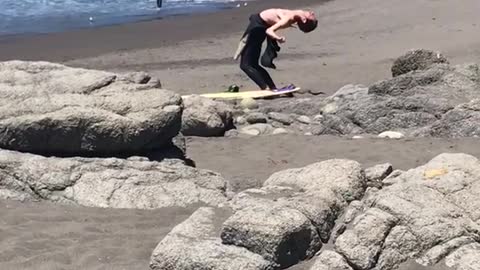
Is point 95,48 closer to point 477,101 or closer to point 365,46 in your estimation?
point 365,46

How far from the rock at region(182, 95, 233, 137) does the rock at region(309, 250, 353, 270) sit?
4648 mm

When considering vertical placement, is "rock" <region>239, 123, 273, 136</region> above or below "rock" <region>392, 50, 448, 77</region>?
below

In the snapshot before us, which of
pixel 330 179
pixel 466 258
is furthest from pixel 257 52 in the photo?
pixel 466 258

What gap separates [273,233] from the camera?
16.5 ft

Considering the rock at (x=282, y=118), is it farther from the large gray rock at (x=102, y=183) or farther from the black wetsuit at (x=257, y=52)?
the large gray rock at (x=102, y=183)

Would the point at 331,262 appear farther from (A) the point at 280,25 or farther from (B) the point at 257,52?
(B) the point at 257,52

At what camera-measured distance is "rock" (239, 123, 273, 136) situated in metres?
10.0

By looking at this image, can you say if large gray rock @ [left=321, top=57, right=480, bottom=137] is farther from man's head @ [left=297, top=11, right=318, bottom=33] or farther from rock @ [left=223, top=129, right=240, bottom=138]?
man's head @ [left=297, top=11, right=318, bottom=33]

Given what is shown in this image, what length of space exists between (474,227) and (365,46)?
472 inches

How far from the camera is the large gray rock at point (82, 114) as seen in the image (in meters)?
7.09

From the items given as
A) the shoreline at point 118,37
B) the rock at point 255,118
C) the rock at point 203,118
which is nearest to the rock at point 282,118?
the rock at point 255,118

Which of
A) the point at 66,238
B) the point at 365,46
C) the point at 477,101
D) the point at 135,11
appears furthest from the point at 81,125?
the point at 135,11

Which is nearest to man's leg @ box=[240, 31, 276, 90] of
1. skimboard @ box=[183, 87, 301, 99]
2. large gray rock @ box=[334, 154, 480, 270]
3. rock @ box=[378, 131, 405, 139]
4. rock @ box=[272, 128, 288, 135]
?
skimboard @ box=[183, 87, 301, 99]

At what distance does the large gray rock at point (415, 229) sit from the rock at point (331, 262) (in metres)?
0.03
